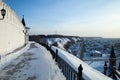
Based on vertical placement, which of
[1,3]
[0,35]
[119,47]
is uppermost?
[1,3]

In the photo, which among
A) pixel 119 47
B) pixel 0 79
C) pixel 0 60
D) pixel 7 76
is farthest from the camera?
pixel 119 47

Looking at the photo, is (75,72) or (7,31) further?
(7,31)

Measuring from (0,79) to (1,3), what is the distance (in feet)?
28.4

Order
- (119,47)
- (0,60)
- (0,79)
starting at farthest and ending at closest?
1. (119,47)
2. (0,60)
3. (0,79)

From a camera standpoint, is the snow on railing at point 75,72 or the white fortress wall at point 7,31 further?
the white fortress wall at point 7,31

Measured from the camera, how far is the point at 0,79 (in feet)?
32.9

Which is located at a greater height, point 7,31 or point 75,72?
point 7,31

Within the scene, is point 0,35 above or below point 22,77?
above

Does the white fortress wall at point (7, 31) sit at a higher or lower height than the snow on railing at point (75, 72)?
higher

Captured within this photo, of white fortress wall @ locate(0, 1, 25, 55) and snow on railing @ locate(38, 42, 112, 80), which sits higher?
white fortress wall @ locate(0, 1, 25, 55)

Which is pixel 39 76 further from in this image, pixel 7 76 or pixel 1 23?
pixel 1 23

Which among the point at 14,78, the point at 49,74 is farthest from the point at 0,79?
the point at 49,74

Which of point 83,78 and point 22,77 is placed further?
point 22,77

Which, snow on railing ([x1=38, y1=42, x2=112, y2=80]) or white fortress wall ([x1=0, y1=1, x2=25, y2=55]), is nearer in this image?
snow on railing ([x1=38, y1=42, x2=112, y2=80])
